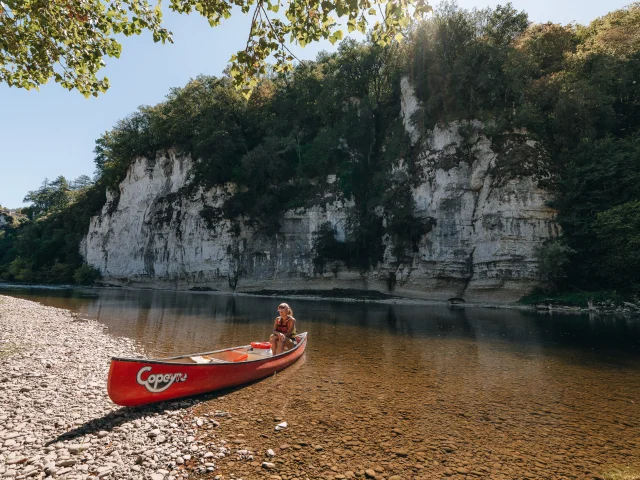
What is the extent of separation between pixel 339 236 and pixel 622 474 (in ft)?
108

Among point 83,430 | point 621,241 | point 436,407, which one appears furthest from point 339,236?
point 83,430

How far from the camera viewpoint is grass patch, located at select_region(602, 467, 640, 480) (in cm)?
448

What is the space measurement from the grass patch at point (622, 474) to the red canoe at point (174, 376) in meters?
6.63

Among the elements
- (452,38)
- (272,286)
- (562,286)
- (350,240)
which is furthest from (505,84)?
(272,286)

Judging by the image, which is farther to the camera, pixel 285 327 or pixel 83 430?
pixel 285 327

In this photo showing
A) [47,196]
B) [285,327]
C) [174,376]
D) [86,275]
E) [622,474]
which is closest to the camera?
[622,474]

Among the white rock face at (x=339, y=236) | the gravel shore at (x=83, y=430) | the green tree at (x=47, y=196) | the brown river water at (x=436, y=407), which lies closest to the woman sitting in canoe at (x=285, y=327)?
the brown river water at (x=436, y=407)

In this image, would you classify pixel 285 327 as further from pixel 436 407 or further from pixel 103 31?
pixel 103 31

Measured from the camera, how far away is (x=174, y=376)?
22.1 ft

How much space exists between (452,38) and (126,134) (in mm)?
48269

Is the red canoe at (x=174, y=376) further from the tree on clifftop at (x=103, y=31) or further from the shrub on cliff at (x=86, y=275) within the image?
the shrub on cliff at (x=86, y=275)

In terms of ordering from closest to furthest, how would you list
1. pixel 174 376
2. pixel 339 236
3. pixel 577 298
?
1. pixel 174 376
2. pixel 577 298
3. pixel 339 236

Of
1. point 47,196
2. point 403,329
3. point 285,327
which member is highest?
point 47,196

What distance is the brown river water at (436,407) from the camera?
16.1 ft
